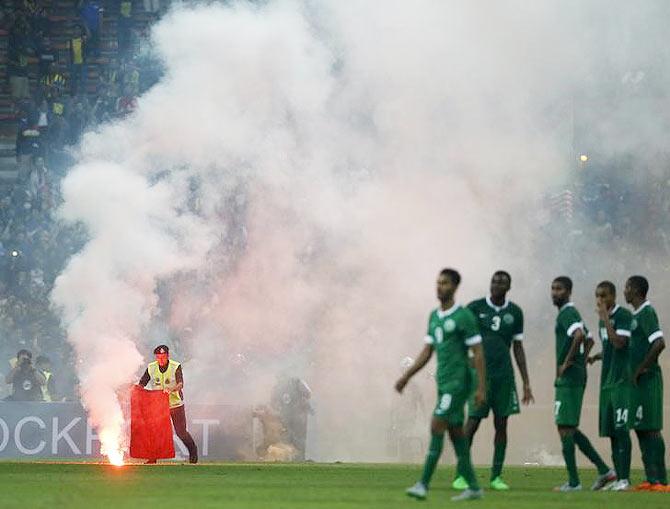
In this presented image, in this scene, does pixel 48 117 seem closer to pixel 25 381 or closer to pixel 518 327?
pixel 25 381

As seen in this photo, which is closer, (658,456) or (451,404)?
(451,404)

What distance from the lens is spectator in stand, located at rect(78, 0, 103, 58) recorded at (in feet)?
130

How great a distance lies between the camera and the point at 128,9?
39.8 m

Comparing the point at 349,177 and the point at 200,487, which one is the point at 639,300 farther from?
the point at 349,177

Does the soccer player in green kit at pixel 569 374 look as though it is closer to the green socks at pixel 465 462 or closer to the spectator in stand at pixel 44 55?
the green socks at pixel 465 462

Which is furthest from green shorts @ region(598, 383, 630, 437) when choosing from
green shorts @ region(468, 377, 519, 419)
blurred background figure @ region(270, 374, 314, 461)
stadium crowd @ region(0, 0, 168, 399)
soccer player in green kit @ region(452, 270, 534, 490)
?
stadium crowd @ region(0, 0, 168, 399)

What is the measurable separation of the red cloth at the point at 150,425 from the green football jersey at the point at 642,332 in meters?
8.83

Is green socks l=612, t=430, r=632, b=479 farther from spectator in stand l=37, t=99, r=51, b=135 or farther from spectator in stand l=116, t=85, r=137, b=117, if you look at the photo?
spectator in stand l=37, t=99, r=51, b=135

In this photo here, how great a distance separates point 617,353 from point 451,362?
2955 millimetres

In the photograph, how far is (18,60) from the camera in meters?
39.1

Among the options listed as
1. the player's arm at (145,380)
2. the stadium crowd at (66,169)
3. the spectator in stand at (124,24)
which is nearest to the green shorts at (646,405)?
the player's arm at (145,380)

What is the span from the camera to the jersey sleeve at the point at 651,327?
14.4 m

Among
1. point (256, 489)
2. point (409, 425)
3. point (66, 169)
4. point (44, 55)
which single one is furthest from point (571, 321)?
point (44, 55)

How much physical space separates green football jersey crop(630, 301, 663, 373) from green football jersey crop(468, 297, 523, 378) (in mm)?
1084
